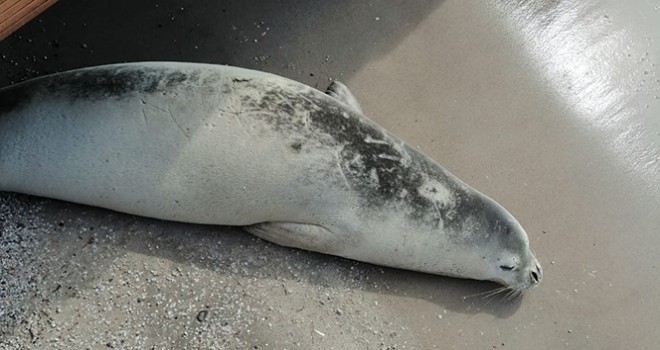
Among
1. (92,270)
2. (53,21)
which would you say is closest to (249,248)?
(92,270)

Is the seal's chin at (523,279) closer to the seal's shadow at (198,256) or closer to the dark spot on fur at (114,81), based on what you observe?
the seal's shadow at (198,256)

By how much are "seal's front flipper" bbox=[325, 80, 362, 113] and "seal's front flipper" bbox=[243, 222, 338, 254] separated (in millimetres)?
511

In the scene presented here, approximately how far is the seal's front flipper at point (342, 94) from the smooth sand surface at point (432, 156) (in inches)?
4.8

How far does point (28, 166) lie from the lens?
228 cm

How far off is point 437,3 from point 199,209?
4.84 ft

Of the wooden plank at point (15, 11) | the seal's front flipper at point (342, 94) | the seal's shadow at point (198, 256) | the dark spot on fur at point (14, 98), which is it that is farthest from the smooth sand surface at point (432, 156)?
the wooden plank at point (15, 11)

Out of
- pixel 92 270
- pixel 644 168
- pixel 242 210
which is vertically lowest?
pixel 92 270

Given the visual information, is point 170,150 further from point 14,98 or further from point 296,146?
point 14,98

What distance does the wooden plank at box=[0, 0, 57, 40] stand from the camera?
1.88m

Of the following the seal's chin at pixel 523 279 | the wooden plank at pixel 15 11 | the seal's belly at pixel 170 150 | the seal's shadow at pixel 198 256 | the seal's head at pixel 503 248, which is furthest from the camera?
the seal's chin at pixel 523 279

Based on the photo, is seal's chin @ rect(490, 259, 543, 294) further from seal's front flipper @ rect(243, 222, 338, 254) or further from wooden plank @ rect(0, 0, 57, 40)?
wooden plank @ rect(0, 0, 57, 40)

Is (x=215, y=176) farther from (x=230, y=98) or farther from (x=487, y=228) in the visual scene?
(x=487, y=228)

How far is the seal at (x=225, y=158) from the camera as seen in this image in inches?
89.3

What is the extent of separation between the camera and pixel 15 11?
193cm
